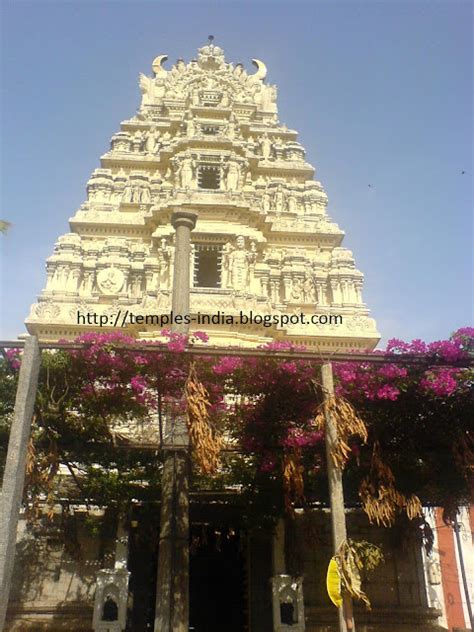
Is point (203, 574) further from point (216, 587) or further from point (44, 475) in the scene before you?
point (44, 475)

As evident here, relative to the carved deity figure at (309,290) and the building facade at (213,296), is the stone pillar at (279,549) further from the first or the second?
the carved deity figure at (309,290)

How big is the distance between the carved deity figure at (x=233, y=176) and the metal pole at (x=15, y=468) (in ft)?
54.9

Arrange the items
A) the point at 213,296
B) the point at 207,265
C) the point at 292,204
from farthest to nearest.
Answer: the point at 292,204
the point at 207,265
the point at 213,296

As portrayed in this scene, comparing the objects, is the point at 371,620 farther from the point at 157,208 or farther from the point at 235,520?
the point at 157,208

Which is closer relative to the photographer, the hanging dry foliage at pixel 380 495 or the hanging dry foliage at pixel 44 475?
the hanging dry foliage at pixel 380 495

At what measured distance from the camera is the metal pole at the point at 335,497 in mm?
6734

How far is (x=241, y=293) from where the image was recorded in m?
20.3

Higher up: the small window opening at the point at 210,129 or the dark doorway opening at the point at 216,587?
the small window opening at the point at 210,129

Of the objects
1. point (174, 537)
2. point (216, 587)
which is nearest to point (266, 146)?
point (216, 587)

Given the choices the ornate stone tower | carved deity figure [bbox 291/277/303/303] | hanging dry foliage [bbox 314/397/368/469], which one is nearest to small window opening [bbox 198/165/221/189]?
the ornate stone tower

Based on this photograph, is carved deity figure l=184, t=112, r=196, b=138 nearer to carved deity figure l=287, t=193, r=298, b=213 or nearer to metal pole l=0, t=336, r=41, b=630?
carved deity figure l=287, t=193, r=298, b=213

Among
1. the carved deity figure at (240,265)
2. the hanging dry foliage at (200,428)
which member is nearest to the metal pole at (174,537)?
the hanging dry foliage at (200,428)

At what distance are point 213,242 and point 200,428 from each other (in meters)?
14.6

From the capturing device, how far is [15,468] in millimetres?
6910
